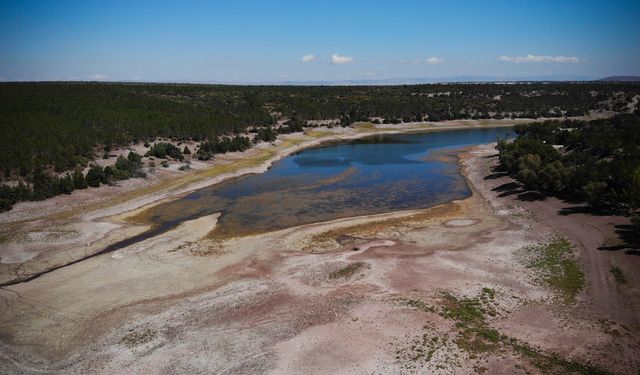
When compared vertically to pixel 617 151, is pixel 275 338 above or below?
below

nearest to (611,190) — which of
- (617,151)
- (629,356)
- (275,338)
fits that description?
(617,151)

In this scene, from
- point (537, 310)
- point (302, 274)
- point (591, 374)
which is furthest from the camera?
point (302, 274)

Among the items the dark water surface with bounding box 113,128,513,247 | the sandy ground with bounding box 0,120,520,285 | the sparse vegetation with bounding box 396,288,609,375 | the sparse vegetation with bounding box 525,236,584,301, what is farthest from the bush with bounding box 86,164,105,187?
the sparse vegetation with bounding box 525,236,584,301

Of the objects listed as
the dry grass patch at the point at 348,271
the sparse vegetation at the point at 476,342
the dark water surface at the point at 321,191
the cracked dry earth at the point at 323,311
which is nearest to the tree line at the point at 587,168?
the cracked dry earth at the point at 323,311

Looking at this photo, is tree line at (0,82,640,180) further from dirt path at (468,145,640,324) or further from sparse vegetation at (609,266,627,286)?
sparse vegetation at (609,266,627,286)

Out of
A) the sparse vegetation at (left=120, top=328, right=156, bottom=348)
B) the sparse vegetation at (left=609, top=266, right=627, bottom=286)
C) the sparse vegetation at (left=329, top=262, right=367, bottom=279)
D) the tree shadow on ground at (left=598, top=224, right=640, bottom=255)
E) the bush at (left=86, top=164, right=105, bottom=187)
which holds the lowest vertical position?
the sparse vegetation at (left=120, top=328, right=156, bottom=348)

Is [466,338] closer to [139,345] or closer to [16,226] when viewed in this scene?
[139,345]

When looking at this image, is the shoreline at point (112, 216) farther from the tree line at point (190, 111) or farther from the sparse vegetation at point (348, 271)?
the sparse vegetation at point (348, 271)
